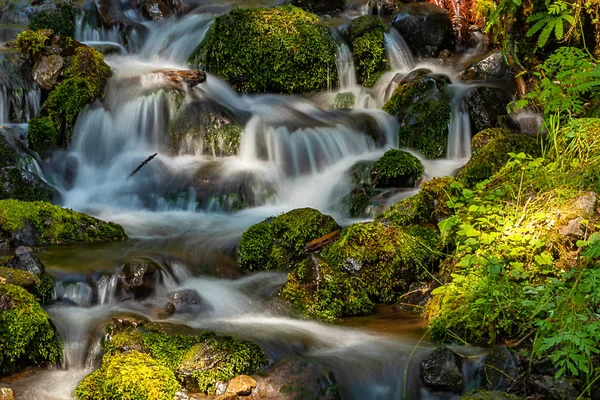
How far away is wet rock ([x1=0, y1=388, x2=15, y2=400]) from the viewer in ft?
14.1

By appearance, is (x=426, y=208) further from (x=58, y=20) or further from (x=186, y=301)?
(x=58, y=20)

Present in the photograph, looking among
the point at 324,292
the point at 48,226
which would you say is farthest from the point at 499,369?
the point at 48,226

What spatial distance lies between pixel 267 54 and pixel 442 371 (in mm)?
8877

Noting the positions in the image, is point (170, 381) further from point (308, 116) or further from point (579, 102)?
point (308, 116)

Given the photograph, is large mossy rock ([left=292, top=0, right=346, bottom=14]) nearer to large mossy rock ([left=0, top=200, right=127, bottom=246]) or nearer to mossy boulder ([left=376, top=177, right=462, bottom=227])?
large mossy rock ([left=0, top=200, right=127, bottom=246])

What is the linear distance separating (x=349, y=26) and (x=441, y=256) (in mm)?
7952

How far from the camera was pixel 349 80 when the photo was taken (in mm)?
A: 12859

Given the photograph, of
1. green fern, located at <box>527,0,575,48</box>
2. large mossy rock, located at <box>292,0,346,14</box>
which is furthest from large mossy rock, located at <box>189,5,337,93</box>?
green fern, located at <box>527,0,575,48</box>

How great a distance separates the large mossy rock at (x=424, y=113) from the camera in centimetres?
1061

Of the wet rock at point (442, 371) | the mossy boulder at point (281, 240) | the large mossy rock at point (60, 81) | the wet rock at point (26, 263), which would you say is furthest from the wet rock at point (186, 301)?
the large mossy rock at point (60, 81)

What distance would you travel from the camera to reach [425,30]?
13.5 meters

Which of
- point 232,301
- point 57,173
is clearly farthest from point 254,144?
point 232,301

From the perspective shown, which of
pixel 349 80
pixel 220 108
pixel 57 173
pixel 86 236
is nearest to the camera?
pixel 86 236

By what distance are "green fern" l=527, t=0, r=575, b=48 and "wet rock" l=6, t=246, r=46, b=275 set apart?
5477mm
